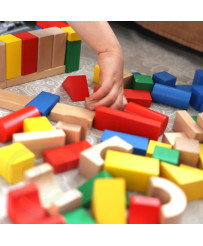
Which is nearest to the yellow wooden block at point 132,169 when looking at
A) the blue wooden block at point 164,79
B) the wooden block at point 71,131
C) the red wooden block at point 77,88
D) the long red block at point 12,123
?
the wooden block at point 71,131

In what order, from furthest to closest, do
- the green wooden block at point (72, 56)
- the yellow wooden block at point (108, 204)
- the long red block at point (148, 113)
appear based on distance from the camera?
the green wooden block at point (72, 56), the long red block at point (148, 113), the yellow wooden block at point (108, 204)

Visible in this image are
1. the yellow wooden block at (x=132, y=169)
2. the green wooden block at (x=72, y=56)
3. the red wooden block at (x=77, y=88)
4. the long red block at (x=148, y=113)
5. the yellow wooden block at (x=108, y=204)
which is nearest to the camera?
the yellow wooden block at (x=108, y=204)

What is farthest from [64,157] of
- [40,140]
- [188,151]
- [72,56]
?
[72,56]

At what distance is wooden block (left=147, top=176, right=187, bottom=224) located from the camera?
0.60m

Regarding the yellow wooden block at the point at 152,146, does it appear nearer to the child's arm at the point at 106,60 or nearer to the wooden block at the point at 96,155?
the wooden block at the point at 96,155

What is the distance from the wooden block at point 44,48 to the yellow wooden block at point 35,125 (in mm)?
342

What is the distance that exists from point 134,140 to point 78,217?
29 centimetres

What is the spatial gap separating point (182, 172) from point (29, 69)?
626 millimetres

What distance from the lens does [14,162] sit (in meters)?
0.67

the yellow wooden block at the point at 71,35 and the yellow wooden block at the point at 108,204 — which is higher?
the yellow wooden block at the point at 71,35

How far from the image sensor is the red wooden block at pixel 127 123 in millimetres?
862

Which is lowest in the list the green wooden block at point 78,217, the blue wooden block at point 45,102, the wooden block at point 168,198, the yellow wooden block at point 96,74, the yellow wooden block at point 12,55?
the green wooden block at point 78,217

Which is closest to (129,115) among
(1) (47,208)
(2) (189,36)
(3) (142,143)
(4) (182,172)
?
(3) (142,143)

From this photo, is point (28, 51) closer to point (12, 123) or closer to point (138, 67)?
point (12, 123)
